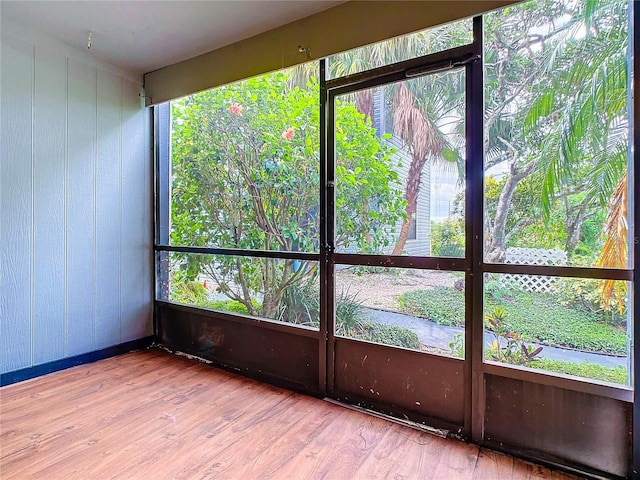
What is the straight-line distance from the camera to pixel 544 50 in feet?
6.16

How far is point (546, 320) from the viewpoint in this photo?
188cm

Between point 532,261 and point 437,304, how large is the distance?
21.9 inches

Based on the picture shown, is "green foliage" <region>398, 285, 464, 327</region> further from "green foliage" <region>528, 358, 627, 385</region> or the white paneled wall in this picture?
the white paneled wall

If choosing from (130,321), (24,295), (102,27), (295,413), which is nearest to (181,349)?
(130,321)

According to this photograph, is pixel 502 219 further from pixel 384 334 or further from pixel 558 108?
pixel 384 334

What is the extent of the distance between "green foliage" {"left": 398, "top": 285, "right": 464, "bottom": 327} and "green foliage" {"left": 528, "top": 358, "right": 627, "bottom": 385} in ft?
1.43

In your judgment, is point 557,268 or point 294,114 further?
point 294,114

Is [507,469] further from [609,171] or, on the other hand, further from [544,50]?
[544,50]

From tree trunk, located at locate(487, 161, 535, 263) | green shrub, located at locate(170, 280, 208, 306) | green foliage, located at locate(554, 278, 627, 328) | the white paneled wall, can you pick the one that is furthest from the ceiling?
green foliage, located at locate(554, 278, 627, 328)

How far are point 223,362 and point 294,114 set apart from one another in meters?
2.07

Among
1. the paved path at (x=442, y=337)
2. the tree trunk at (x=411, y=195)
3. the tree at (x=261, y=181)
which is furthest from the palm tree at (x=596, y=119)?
the tree at (x=261, y=181)

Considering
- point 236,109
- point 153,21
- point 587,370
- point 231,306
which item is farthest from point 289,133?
point 587,370

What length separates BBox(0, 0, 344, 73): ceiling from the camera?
2387 millimetres

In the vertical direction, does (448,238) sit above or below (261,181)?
below
